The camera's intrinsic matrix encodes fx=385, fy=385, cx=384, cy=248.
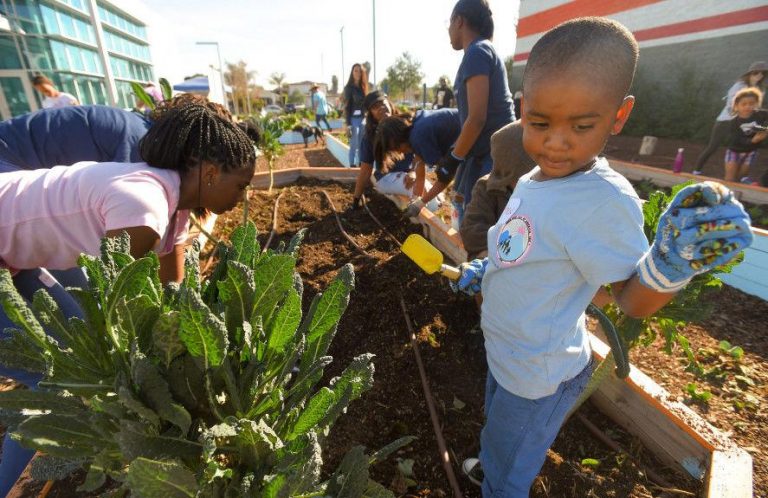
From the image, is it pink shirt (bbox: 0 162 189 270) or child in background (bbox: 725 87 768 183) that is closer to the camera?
pink shirt (bbox: 0 162 189 270)

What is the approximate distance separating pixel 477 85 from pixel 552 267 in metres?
2.09

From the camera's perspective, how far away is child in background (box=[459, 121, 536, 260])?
2.05 metres

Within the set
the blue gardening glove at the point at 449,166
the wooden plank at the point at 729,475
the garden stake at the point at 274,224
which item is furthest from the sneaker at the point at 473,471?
the garden stake at the point at 274,224

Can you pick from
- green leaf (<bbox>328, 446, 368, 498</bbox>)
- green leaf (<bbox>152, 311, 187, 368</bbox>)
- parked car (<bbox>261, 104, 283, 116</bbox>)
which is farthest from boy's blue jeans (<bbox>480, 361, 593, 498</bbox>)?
parked car (<bbox>261, 104, 283, 116</bbox>)

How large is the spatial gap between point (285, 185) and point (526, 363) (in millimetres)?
6290

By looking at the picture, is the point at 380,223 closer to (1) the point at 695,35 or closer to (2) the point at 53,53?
(1) the point at 695,35

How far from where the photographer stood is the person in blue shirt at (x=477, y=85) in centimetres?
276

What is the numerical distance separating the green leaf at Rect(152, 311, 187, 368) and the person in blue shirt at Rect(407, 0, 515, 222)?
259 centimetres

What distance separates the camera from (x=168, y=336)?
750mm

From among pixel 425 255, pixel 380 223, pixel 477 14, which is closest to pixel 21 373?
pixel 425 255

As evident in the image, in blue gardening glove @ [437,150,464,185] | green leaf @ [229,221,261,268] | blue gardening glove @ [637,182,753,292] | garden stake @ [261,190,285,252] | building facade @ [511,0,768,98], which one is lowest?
garden stake @ [261,190,285,252]

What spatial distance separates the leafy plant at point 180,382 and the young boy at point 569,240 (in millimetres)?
539

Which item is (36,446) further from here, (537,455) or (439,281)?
(439,281)

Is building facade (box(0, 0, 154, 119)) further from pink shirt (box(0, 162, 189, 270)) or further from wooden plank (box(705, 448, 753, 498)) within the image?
wooden plank (box(705, 448, 753, 498))
